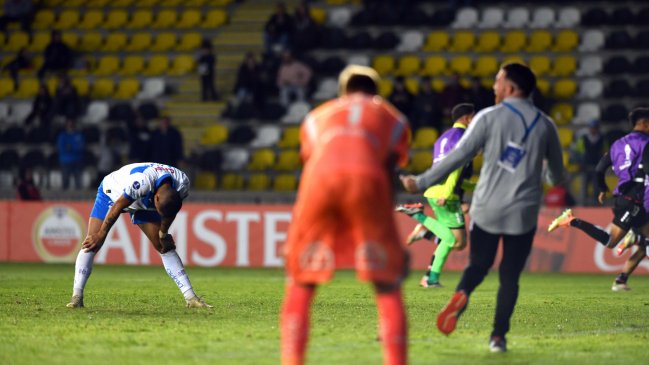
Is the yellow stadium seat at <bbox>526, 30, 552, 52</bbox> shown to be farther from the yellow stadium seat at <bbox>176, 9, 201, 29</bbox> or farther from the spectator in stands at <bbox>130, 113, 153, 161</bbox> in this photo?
the spectator in stands at <bbox>130, 113, 153, 161</bbox>

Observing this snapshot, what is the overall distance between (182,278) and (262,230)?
10.6 metres

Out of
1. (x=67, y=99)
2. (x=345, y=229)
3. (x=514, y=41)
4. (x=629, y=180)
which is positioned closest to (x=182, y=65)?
(x=67, y=99)

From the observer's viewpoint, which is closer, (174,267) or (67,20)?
(174,267)

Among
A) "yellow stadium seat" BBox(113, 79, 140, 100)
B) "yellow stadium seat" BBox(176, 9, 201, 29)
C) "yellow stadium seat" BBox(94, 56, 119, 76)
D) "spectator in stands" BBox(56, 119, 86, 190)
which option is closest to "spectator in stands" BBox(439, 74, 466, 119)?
"spectator in stands" BBox(56, 119, 86, 190)

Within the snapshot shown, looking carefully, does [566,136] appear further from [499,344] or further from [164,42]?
[499,344]

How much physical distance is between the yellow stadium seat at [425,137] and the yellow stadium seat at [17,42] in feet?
41.6

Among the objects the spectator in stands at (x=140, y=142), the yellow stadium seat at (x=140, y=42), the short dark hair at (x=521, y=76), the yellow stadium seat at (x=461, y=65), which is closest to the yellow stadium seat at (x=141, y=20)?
the yellow stadium seat at (x=140, y=42)

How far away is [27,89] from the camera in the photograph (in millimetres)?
33562

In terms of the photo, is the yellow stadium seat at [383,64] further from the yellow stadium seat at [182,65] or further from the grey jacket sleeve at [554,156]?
the grey jacket sleeve at [554,156]

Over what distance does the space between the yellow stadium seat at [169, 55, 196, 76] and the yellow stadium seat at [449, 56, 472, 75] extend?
7038 millimetres

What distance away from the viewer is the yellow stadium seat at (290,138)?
29188 millimetres

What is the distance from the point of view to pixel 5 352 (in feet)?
32.1

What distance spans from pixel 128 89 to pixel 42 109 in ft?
8.06

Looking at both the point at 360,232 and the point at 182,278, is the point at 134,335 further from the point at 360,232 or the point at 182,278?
the point at 360,232
